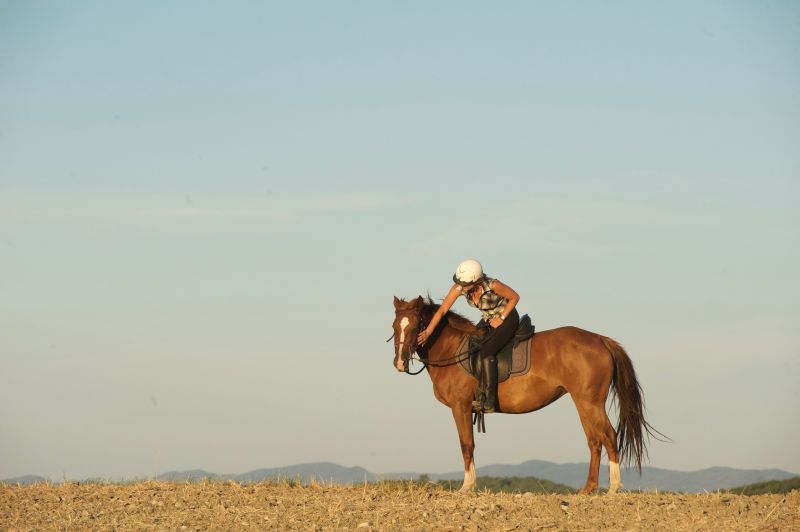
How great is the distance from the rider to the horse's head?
0.22 meters

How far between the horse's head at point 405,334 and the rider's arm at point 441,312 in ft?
0.40

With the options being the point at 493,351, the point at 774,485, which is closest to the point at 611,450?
the point at 493,351

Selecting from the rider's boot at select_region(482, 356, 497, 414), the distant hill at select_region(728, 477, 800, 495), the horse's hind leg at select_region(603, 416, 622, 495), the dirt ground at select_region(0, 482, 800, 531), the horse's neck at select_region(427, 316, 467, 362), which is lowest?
the dirt ground at select_region(0, 482, 800, 531)

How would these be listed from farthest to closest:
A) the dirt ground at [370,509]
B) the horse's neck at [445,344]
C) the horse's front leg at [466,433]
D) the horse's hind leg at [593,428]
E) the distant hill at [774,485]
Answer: the distant hill at [774,485], the horse's neck at [445,344], the horse's front leg at [466,433], the horse's hind leg at [593,428], the dirt ground at [370,509]

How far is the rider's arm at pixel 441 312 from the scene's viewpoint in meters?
17.1

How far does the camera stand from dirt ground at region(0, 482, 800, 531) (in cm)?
1291

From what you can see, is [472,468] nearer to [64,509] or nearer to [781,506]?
[781,506]

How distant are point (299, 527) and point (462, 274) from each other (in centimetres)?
522

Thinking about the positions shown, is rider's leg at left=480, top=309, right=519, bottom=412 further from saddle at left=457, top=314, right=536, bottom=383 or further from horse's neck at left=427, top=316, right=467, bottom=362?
horse's neck at left=427, top=316, right=467, bottom=362

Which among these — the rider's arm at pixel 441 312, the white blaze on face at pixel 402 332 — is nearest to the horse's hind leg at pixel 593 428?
the rider's arm at pixel 441 312

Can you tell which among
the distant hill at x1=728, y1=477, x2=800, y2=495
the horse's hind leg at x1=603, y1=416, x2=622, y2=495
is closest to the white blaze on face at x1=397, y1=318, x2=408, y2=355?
the horse's hind leg at x1=603, y1=416, x2=622, y2=495

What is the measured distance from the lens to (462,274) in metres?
16.8

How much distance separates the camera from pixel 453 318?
57.8 feet

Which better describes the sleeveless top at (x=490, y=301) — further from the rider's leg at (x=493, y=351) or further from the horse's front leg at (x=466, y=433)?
the horse's front leg at (x=466, y=433)
